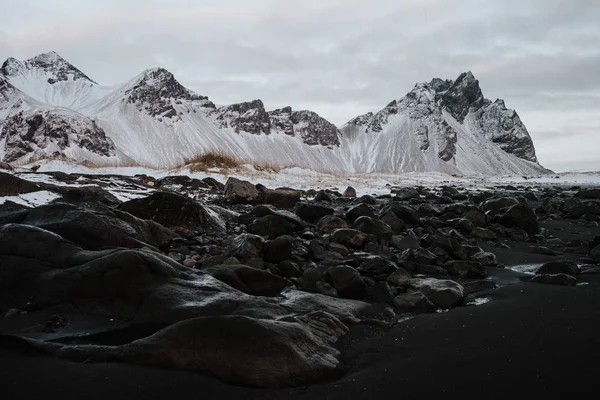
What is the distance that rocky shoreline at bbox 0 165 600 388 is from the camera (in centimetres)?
410

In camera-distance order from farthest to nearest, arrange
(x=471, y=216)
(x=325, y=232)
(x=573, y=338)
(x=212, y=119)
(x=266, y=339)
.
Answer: (x=212, y=119)
(x=471, y=216)
(x=325, y=232)
(x=573, y=338)
(x=266, y=339)

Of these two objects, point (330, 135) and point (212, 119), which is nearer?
point (212, 119)

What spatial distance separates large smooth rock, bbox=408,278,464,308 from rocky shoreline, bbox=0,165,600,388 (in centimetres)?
2

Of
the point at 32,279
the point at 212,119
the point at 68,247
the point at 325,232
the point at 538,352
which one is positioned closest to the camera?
the point at 538,352

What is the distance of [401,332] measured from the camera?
5.27 m

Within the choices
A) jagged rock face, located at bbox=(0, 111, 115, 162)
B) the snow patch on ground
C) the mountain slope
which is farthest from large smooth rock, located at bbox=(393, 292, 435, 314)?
the mountain slope

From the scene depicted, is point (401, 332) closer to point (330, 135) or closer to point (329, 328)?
point (329, 328)

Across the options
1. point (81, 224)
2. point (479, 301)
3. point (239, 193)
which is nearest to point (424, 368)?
point (479, 301)

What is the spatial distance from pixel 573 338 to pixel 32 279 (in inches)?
269

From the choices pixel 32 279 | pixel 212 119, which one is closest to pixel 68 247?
pixel 32 279

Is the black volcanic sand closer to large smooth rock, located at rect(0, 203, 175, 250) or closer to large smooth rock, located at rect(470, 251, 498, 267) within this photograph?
large smooth rock, located at rect(470, 251, 498, 267)

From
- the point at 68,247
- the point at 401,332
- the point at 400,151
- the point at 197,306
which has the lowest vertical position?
the point at 401,332

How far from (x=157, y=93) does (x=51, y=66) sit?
52122 millimetres

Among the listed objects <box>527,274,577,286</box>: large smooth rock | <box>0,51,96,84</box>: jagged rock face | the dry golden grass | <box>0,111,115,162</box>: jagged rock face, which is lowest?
<box>527,274,577,286</box>: large smooth rock
